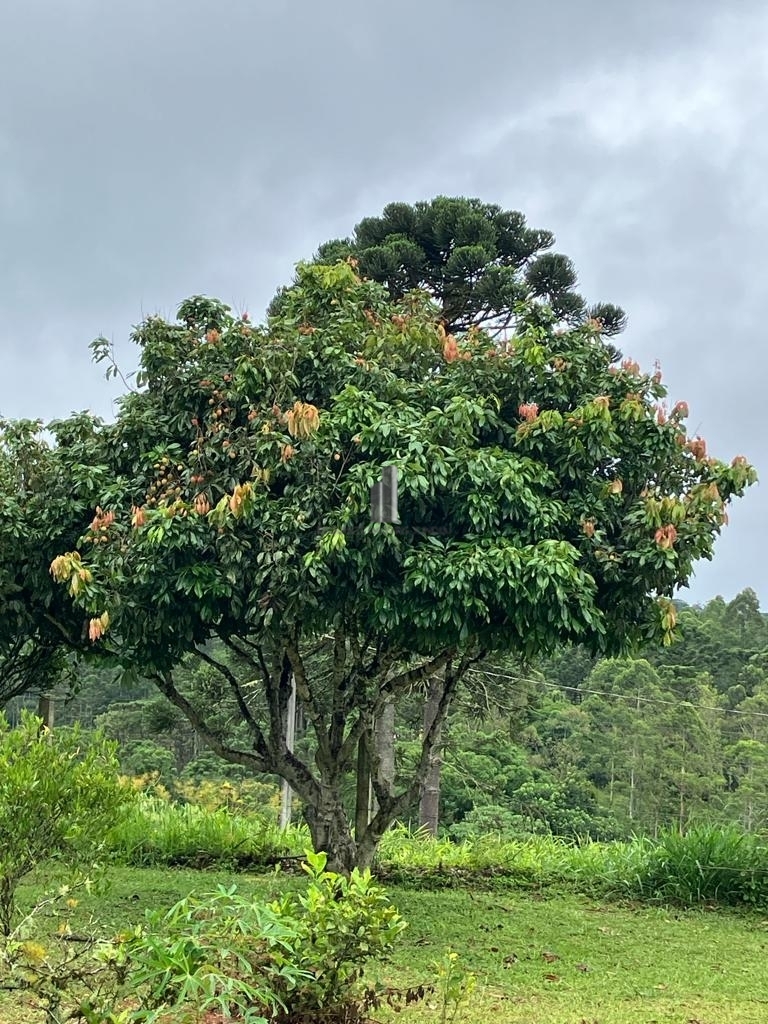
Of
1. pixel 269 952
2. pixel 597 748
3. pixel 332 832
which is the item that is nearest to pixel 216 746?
pixel 332 832

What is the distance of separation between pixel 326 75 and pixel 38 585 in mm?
5178

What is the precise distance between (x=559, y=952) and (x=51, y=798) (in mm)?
3230

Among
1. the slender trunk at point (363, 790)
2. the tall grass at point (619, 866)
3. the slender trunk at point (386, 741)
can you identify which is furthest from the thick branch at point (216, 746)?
the slender trunk at point (386, 741)

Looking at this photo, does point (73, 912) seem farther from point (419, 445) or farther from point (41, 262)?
point (41, 262)

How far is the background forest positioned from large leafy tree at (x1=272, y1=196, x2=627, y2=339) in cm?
808

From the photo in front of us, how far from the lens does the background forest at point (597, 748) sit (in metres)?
19.4

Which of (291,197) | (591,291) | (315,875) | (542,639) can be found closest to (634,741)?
(591,291)

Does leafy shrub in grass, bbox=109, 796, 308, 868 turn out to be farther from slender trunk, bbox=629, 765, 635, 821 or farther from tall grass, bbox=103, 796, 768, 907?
slender trunk, bbox=629, 765, 635, 821

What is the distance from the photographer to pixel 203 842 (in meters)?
8.99

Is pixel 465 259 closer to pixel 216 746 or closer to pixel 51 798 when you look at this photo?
pixel 216 746

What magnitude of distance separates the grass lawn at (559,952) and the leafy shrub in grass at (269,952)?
2.95 feet

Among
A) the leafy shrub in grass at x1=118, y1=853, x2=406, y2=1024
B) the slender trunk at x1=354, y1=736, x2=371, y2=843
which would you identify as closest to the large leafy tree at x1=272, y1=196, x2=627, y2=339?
the slender trunk at x1=354, y1=736, x2=371, y2=843

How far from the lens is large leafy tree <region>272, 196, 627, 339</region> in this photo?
12.1m

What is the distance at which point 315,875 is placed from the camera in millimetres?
3328
